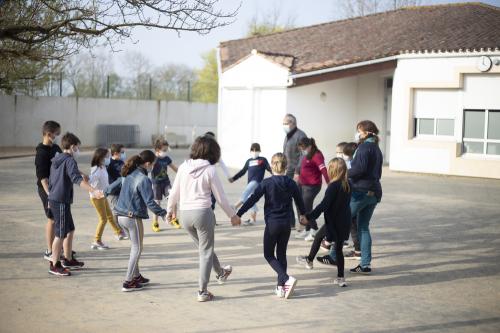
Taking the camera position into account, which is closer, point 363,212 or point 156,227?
point 363,212

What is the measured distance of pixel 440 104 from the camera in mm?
22156

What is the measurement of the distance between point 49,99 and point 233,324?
2914 centimetres

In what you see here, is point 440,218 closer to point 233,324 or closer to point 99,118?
point 233,324

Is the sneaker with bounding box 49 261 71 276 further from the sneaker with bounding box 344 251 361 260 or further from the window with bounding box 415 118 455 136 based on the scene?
the window with bounding box 415 118 455 136

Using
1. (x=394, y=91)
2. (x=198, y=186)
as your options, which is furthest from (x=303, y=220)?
(x=394, y=91)

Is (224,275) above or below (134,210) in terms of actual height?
below

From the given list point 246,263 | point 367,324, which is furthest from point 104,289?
point 367,324

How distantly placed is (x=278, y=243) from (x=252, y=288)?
0.66 metres

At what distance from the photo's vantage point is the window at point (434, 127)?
22062 millimetres

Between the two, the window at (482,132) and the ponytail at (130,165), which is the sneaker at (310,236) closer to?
the ponytail at (130,165)

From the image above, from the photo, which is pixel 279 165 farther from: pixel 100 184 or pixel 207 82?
pixel 207 82

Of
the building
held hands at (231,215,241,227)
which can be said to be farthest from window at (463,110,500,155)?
held hands at (231,215,241,227)

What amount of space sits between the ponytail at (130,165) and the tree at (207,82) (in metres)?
51.2

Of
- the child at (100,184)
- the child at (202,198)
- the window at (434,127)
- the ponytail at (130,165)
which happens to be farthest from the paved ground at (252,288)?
the window at (434,127)
